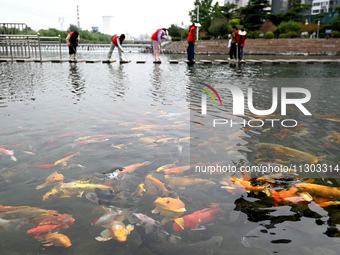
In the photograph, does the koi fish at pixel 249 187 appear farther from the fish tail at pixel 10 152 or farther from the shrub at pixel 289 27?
the shrub at pixel 289 27

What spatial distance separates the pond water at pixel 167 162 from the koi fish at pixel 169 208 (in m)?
0.05

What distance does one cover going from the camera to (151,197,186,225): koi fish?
7.93 feet

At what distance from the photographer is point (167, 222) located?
2348 mm

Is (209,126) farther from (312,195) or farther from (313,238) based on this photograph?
(313,238)

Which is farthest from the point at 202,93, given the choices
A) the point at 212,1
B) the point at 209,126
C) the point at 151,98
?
the point at 212,1

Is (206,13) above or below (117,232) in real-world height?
above

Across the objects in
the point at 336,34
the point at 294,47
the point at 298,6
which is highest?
the point at 298,6

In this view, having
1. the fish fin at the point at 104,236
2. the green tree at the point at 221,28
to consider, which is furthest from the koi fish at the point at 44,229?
→ the green tree at the point at 221,28

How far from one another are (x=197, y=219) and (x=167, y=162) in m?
1.16

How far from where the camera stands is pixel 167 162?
11.3 ft

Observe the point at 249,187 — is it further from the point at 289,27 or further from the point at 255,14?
the point at 255,14

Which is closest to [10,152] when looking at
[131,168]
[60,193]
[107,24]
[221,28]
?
[60,193]

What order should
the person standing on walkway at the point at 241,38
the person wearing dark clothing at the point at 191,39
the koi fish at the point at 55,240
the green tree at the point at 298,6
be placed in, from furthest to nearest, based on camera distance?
1. the green tree at the point at 298,6
2. the person standing on walkway at the point at 241,38
3. the person wearing dark clothing at the point at 191,39
4. the koi fish at the point at 55,240

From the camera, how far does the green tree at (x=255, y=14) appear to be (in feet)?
162
